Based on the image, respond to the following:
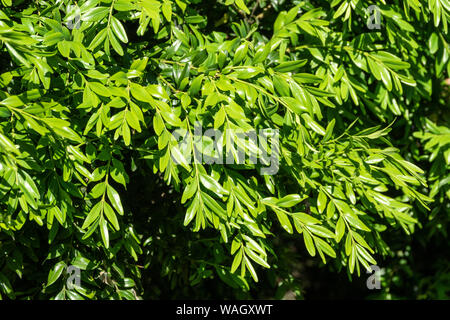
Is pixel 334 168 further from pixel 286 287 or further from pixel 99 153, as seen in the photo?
pixel 286 287

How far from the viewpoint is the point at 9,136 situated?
2.05 metres

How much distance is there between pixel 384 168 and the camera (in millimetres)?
2471

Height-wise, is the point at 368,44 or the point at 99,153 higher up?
the point at 368,44

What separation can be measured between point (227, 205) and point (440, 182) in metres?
1.62

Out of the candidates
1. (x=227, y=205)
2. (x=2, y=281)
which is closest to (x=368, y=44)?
(x=227, y=205)

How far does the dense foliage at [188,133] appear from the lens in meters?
2.12

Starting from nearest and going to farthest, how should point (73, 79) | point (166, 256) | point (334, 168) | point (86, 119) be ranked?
point (73, 79) → point (86, 119) → point (334, 168) → point (166, 256)

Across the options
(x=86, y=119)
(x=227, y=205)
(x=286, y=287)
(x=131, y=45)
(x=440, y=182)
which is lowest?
(x=286, y=287)

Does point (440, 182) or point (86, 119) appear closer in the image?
point (86, 119)

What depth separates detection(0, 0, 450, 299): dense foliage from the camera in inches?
83.4

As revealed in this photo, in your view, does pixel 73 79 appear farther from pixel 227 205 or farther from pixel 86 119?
pixel 227 205

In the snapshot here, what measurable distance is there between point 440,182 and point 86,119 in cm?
213

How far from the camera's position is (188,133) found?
86.3 inches
